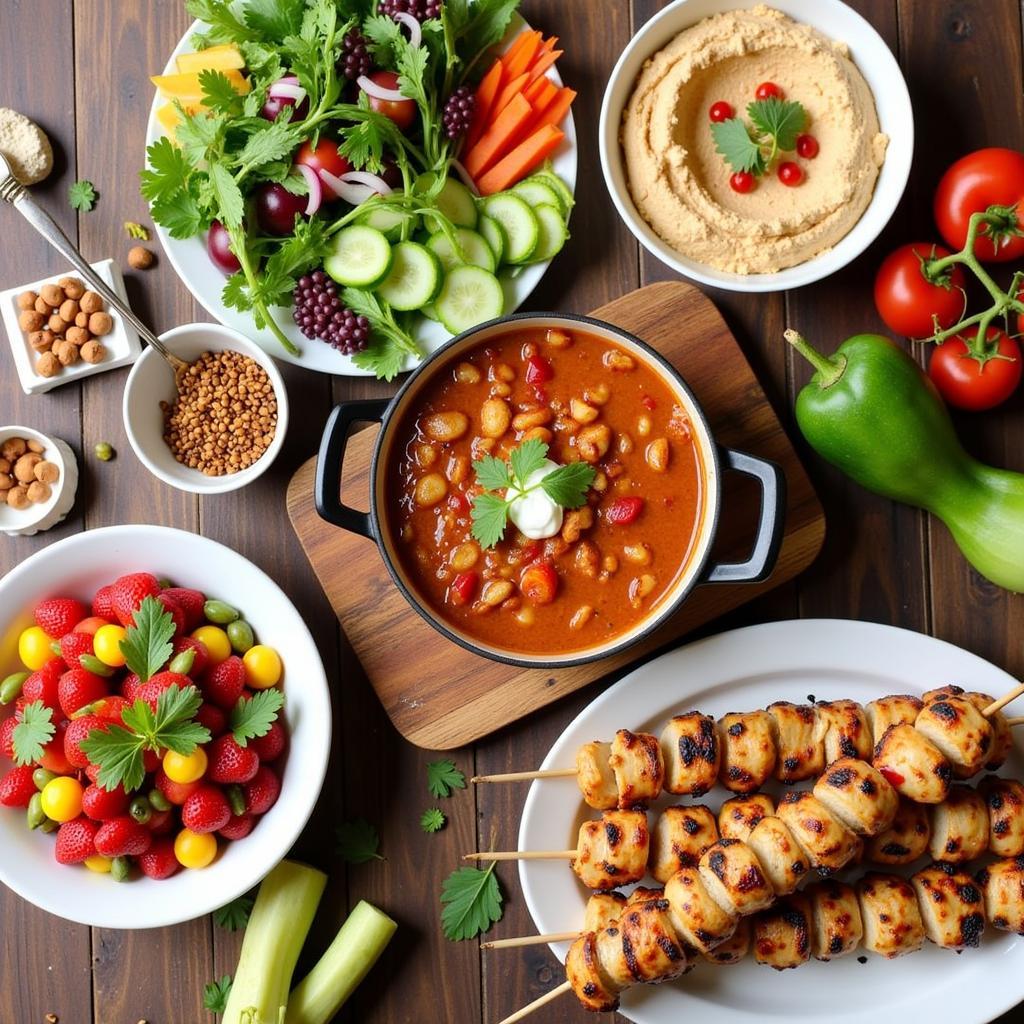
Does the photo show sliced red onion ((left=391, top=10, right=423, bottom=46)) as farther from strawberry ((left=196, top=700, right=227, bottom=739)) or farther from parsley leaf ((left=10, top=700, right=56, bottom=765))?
parsley leaf ((left=10, top=700, right=56, bottom=765))

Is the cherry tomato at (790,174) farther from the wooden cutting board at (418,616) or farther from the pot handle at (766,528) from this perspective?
the pot handle at (766,528)

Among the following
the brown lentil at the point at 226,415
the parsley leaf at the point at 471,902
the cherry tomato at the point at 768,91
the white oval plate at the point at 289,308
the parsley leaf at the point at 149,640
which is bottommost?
the parsley leaf at the point at 471,902

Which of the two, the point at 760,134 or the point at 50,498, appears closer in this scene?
the point at 760,134

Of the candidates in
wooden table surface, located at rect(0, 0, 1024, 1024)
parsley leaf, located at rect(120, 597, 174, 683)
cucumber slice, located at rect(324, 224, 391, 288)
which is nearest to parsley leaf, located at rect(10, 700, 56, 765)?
parsley leaf, located at rect(120, 597, 174, 683)

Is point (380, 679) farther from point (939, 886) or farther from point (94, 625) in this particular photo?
point (939, 886)

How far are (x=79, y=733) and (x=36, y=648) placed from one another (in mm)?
310

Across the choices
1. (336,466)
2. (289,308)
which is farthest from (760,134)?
(336,466)

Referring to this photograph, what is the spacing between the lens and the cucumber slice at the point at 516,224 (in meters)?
2.82

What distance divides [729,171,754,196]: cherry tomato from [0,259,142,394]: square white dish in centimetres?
182

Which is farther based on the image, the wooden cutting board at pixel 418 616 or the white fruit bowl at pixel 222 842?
the wooden cutting board at pixel 418 616

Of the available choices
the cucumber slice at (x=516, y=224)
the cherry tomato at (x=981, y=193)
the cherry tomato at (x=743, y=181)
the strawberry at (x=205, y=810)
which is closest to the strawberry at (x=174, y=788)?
the strawberry at (x=205, y=810)

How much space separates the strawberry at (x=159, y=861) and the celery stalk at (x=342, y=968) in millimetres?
530

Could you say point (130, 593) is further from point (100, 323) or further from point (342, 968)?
point (342, 968)

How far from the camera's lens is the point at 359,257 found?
2789mm
